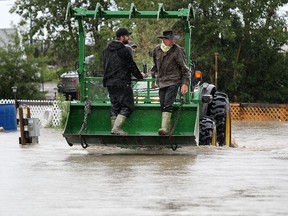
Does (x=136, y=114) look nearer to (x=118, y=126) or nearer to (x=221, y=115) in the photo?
(x=118, y=126)

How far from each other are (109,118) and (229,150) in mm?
2103

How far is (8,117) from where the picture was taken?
2733 centimetres

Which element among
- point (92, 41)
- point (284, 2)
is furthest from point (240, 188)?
point (92, 41)

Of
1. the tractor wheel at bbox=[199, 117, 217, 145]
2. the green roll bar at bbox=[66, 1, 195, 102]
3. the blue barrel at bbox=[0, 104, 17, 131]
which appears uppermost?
the green roll bar at bbox=[66, 1, 195, 102]

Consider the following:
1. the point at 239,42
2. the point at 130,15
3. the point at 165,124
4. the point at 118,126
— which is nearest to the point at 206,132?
the point at 165,124

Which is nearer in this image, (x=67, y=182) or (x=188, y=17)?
(x=67, y=182)

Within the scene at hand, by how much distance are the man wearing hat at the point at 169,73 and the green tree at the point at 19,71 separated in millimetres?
28569

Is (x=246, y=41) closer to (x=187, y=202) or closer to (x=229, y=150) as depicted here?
(x=229, y=150)

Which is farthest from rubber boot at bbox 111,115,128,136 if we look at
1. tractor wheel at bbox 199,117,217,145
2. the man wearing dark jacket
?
tractor wheel at bbox 199,117,217,145

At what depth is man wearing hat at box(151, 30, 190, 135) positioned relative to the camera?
666 inches

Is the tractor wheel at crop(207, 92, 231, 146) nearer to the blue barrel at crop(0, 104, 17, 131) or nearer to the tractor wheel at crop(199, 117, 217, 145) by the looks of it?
the tractor wheel at crop(199, 117, 217, 145)

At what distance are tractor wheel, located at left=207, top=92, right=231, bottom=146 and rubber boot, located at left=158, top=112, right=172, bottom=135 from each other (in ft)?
11.9

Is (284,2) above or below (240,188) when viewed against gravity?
above

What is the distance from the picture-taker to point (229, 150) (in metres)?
17.8
